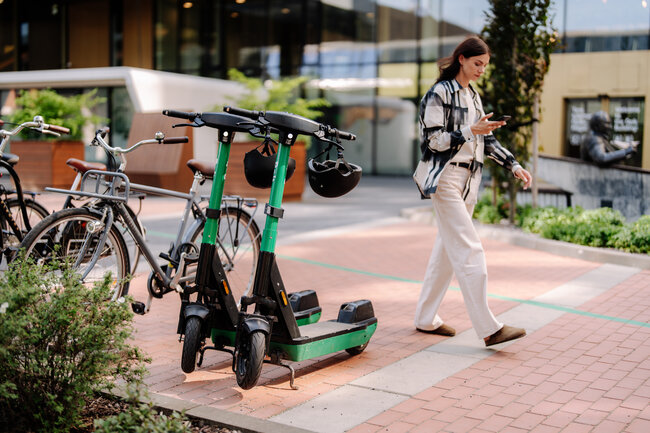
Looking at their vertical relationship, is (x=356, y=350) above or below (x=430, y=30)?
below

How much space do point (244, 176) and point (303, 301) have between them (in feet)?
33.9

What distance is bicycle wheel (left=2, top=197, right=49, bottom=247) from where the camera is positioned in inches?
235

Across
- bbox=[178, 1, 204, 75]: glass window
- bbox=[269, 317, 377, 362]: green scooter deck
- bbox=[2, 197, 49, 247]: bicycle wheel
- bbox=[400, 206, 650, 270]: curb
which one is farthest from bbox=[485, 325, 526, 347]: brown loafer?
bbox=[178, 1, 204, 75]: glass window

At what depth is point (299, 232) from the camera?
1110 centimetres

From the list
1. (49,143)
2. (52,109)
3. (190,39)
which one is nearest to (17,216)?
(49,143)

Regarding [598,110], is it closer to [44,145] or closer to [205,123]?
[205,123]

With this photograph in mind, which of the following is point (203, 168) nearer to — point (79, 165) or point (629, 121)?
point (79, 165)

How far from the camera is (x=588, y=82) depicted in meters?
11.9

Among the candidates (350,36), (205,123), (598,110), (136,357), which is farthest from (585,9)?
(350,36)

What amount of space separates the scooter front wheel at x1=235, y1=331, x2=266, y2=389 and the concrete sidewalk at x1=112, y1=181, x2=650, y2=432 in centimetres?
12

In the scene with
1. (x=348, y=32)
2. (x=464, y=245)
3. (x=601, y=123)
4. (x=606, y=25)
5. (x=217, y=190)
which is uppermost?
(x=348, y=32)

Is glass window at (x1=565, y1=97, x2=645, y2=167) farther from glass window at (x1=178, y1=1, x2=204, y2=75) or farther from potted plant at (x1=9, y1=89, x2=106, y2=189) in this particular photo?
glass window at (x1=178, y1=1, x2=204, y2=75)

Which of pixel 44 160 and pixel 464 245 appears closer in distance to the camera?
pixel 464 245

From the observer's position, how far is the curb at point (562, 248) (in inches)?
329
